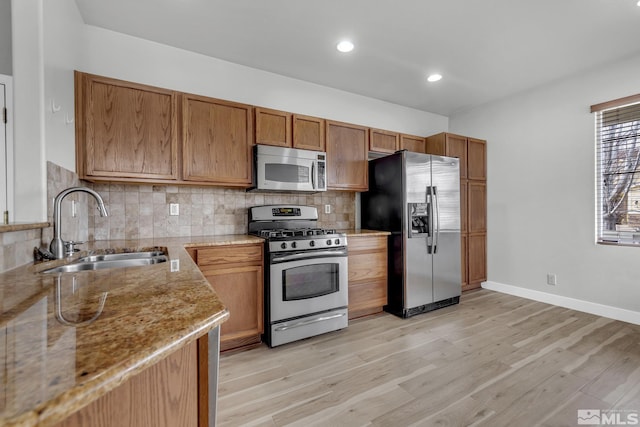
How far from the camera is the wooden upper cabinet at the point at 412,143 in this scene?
378 cm

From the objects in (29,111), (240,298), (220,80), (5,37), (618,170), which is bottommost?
(240,298)

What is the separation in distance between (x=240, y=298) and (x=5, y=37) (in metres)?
2.14

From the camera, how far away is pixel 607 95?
9.96ft

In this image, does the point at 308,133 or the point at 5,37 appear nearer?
the point at 5,37

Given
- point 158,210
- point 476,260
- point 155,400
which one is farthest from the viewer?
point 476,260

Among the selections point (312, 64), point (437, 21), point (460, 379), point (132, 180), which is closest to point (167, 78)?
point (132, 180)

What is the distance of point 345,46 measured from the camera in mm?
2705

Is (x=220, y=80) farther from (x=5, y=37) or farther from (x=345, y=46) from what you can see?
(x=5, y=37)

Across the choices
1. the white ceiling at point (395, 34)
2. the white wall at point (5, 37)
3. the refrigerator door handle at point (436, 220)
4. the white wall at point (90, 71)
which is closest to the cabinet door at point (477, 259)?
the refrigerator door handle at point (436, 220)

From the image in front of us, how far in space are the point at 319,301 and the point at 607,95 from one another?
366 cm

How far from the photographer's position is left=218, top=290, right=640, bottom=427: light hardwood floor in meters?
1.64

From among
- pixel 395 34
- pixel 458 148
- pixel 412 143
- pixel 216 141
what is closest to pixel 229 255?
pixel 216 141

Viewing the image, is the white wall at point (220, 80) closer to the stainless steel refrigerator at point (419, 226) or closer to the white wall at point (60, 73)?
the white wall at point (60, 73)

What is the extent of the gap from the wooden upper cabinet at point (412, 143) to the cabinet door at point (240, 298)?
98.0 inches
